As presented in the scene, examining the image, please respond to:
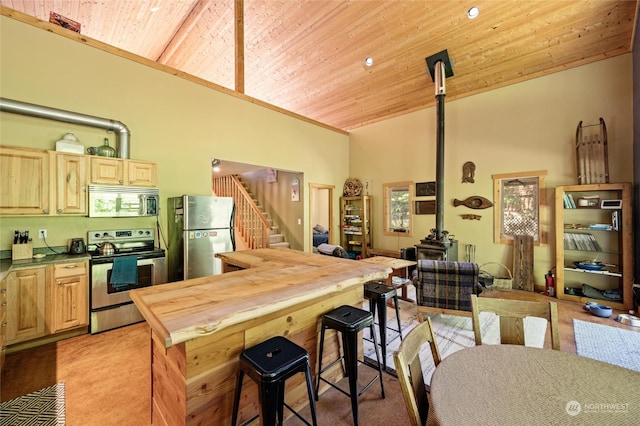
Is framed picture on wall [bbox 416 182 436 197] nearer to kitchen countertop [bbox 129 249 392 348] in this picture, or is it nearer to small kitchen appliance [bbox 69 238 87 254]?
kitchen countertop [bbox 129 249 392 348]

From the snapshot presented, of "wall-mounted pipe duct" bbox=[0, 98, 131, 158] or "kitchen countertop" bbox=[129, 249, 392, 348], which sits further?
"wall-mounted pipe duct" bbox=[0, 98, 131, 158]

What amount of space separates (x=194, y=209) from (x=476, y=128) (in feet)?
18.0

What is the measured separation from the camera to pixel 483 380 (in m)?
1.15

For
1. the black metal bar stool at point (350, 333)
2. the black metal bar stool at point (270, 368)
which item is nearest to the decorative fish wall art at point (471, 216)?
the black metal bar stool at point (350, 333)

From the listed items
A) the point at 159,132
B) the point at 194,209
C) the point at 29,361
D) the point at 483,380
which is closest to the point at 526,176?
the point at 483,380

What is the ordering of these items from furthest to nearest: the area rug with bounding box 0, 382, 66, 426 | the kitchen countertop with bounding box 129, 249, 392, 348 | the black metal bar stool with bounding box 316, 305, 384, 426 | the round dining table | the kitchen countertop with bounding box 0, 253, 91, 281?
the kitchen countertop with bounding box 0, 253, 91, 281, the area rug with bounding box 0, 382, 66, 426, the black metal bar stool with bounding box 316, 305, 384, 426, the kitchen countertop with bounding box 129, 249, 392, 348, the round dining table

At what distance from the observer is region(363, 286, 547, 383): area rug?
2646mm

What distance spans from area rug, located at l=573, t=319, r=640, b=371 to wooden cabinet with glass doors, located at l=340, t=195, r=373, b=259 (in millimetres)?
4092

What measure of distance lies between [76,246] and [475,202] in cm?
650

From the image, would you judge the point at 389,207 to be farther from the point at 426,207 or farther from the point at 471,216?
the point at 471,216

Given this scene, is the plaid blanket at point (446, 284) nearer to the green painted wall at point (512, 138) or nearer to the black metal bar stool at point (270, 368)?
the black metal bar stool at point (270, 368)

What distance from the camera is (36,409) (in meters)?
1.96

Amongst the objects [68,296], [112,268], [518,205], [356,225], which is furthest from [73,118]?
[518,205]

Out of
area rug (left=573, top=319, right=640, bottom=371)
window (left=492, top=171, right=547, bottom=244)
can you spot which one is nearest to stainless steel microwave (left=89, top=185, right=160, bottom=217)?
area rug (left=573, top=319, right=640, bottom=371)
